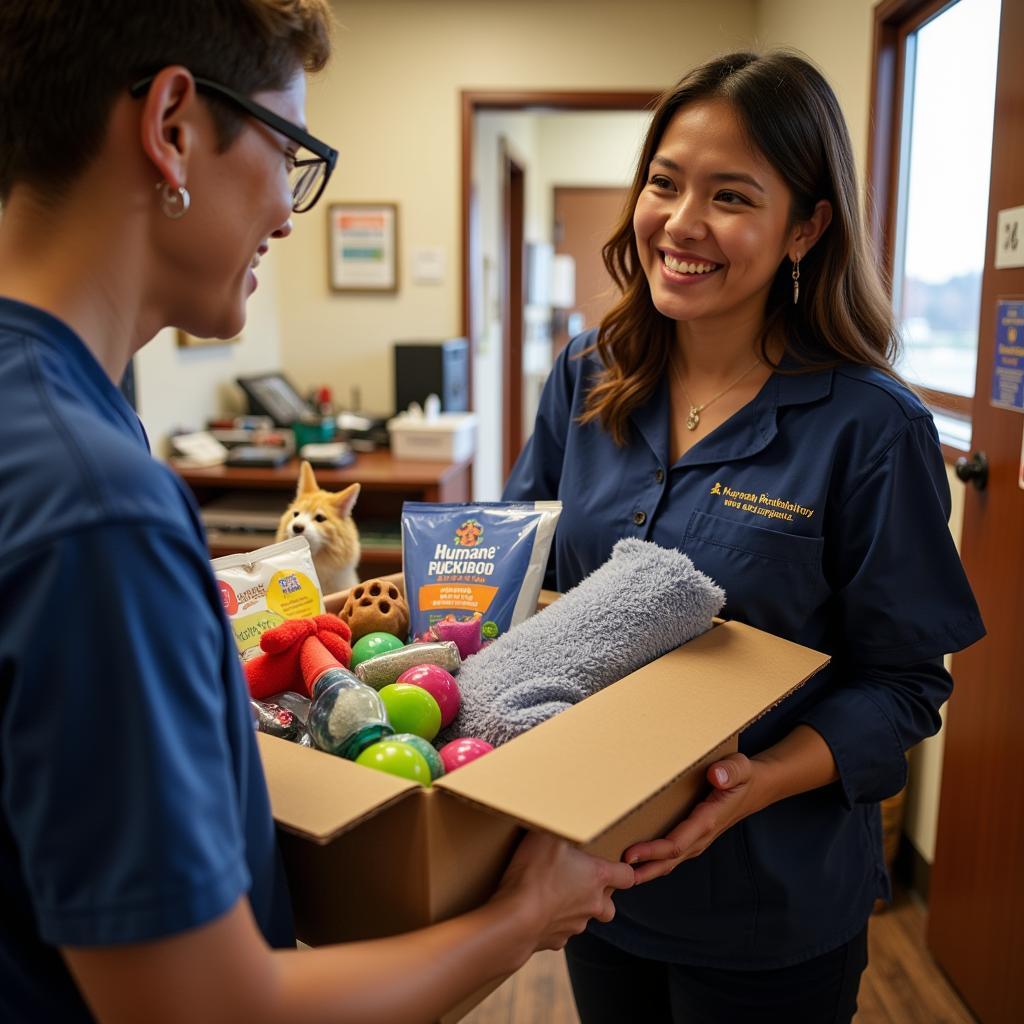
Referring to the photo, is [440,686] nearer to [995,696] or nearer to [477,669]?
[477,669]

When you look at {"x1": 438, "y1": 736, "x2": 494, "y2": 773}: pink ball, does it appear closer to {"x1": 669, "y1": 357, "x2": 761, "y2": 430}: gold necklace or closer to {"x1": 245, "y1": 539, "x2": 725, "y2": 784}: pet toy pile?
{"x1": 245, "y1": 539, "x2": 725, "y2": 784}: pet toy pile

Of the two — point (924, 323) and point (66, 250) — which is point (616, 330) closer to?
point (66, 250)

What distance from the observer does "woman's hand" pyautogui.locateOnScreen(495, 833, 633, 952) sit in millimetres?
757

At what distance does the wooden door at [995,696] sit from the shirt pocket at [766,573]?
2.72 feet

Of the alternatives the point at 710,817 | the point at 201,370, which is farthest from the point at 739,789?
the point at 201,370

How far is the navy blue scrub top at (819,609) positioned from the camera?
107cm

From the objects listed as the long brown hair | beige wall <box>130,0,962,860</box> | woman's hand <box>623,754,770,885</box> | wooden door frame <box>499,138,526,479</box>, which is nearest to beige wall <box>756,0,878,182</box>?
beige wall <box>130,0,962,860</box>

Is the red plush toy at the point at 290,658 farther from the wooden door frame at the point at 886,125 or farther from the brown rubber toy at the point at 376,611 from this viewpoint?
the wooden door frame at the point at 886,125

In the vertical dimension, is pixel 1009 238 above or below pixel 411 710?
above

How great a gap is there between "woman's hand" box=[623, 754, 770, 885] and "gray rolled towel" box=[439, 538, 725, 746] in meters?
0.14

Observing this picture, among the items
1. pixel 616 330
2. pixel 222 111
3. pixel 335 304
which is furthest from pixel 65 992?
pixel 335 304

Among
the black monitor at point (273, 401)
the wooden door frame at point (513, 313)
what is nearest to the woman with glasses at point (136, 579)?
the black monitor at point (273, 401)

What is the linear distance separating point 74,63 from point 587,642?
26.4 inches

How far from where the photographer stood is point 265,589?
1.16 meters
